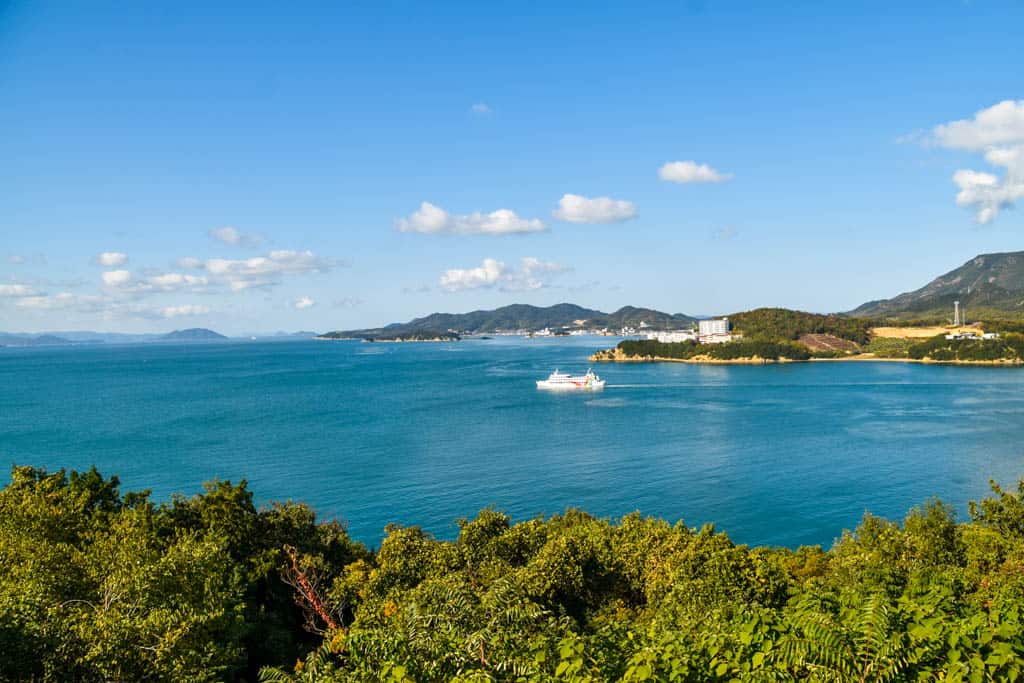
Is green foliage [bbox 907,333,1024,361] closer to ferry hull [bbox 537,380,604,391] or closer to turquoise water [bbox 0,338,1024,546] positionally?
turquoise water [bbox 0,338,1024,546]

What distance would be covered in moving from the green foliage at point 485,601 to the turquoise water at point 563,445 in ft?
38.6

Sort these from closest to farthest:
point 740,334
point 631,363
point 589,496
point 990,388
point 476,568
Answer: point 476,568 < point 589,496 < point 990,388 < point 631,363 < point 740,334

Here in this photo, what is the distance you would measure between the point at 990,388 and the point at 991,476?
4922cm

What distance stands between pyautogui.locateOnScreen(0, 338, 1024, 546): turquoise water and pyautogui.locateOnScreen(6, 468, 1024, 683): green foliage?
463 inches

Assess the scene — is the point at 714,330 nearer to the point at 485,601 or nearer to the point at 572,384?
the point at 572,384

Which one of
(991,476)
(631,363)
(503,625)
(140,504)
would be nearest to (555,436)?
(991,476)

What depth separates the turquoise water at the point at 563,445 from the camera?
33.4 meters

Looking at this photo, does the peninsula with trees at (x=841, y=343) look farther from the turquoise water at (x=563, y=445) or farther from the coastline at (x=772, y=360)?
the turquoise water at (x=563, y=445)

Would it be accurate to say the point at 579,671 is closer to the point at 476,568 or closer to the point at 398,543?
the point at 476,568

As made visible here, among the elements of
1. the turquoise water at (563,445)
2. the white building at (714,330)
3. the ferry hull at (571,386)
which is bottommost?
the turquoise water at (563,445)

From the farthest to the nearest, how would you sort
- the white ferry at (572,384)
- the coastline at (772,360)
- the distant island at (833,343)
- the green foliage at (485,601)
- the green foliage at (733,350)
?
1. the green foliage at (733,350)
2. the distant island at (833,343)
3. the coastline at (772,360)
4. the white ferry at (572,384)
5. the green foliage at (485,601)

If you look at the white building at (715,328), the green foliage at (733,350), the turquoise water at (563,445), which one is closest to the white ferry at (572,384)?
the turquoise water at (563,445)

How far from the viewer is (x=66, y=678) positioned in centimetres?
708

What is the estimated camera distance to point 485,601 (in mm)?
8367
